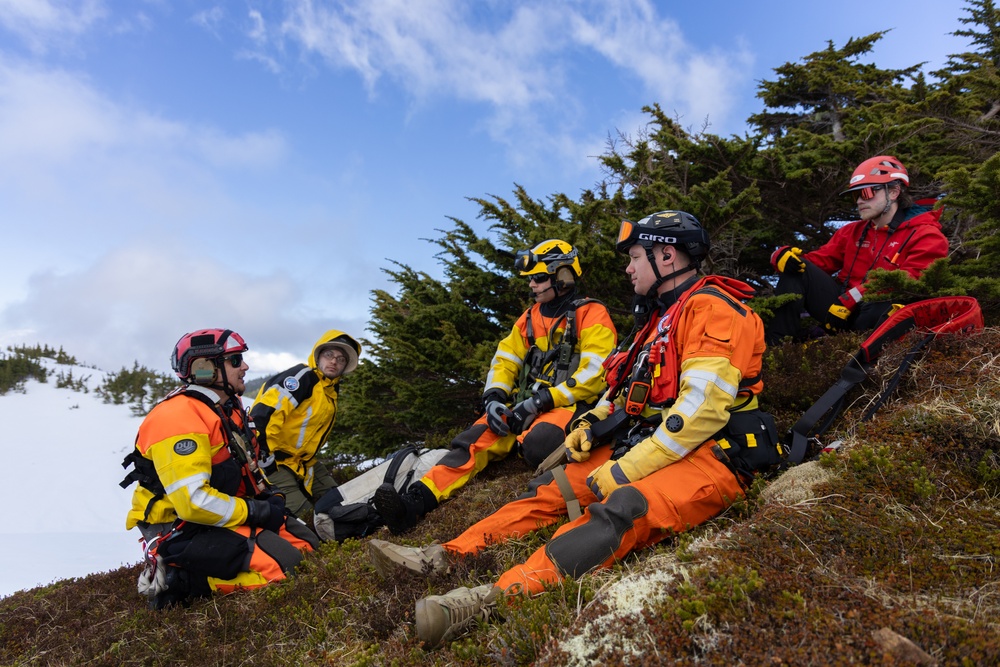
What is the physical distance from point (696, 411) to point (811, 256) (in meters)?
4.06

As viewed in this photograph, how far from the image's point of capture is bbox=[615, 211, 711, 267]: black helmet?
4.40m

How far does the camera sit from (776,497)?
355 centimetres

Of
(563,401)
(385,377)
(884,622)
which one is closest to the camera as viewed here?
(884,622)

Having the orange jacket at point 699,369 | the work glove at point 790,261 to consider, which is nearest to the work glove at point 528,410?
the orange jacket at point 699,369

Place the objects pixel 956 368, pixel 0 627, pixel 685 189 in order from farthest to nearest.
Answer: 1. pixel 685 189
2. pixel 0 627
3. pixel 956 368

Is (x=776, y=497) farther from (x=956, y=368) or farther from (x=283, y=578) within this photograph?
(x=283, y=578)

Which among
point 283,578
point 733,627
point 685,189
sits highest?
point 685,189

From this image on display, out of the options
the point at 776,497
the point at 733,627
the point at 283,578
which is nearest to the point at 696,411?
the point at 776,497

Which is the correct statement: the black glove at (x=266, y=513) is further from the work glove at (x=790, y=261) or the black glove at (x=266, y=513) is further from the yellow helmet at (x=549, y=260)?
the work glove at (x=790, y=261)

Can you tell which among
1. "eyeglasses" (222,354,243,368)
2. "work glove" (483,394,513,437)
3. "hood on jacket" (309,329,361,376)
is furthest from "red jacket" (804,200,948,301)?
"eyeglasses" (222,354,243,368)

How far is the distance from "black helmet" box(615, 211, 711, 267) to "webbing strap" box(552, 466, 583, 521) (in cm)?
185

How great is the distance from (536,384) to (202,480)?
339 cm

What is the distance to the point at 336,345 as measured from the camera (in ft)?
23.0

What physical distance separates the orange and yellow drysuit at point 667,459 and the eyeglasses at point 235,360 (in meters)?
2.83
